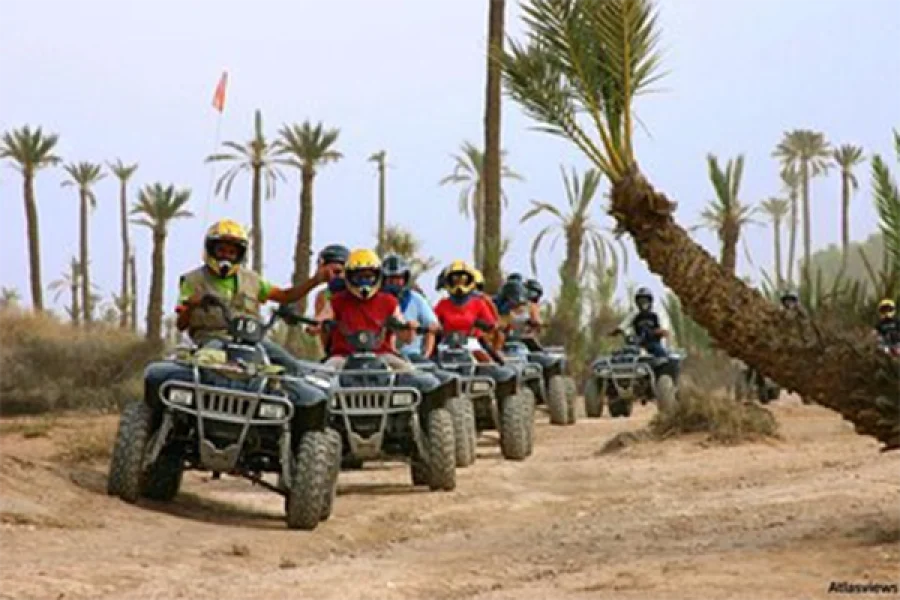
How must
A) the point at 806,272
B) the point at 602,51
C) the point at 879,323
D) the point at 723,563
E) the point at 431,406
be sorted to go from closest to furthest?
the point at 723,563, the point at 602,51, the point at 431,406, the point at 879,323, the point at 806,272

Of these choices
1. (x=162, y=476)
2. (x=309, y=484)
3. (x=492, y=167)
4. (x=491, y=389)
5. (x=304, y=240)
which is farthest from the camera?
(x=304, y=240)

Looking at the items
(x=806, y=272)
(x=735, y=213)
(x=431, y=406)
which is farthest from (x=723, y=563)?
(x=735, y=213)

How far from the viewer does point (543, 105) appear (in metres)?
10.0

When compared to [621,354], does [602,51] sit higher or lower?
higher

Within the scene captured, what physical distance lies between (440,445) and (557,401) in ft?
29.4

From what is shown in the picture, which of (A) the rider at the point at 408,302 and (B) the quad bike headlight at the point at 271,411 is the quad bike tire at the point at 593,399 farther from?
(B) the quad bike headlight at the point at 271,411

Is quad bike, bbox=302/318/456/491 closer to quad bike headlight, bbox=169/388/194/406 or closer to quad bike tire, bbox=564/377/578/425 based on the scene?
quad bike headlight, bbox=169/388/194/406

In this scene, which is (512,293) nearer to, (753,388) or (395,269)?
(395,269)

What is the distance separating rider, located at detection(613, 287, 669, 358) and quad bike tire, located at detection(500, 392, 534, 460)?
6.61 m

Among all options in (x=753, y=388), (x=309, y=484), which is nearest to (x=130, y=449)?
(x=309, y=484)

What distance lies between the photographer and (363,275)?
38.3ft

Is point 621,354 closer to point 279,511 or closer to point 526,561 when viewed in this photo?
point 279,511

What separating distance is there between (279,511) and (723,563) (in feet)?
13.8

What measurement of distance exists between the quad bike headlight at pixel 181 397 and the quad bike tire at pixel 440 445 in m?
2.61
